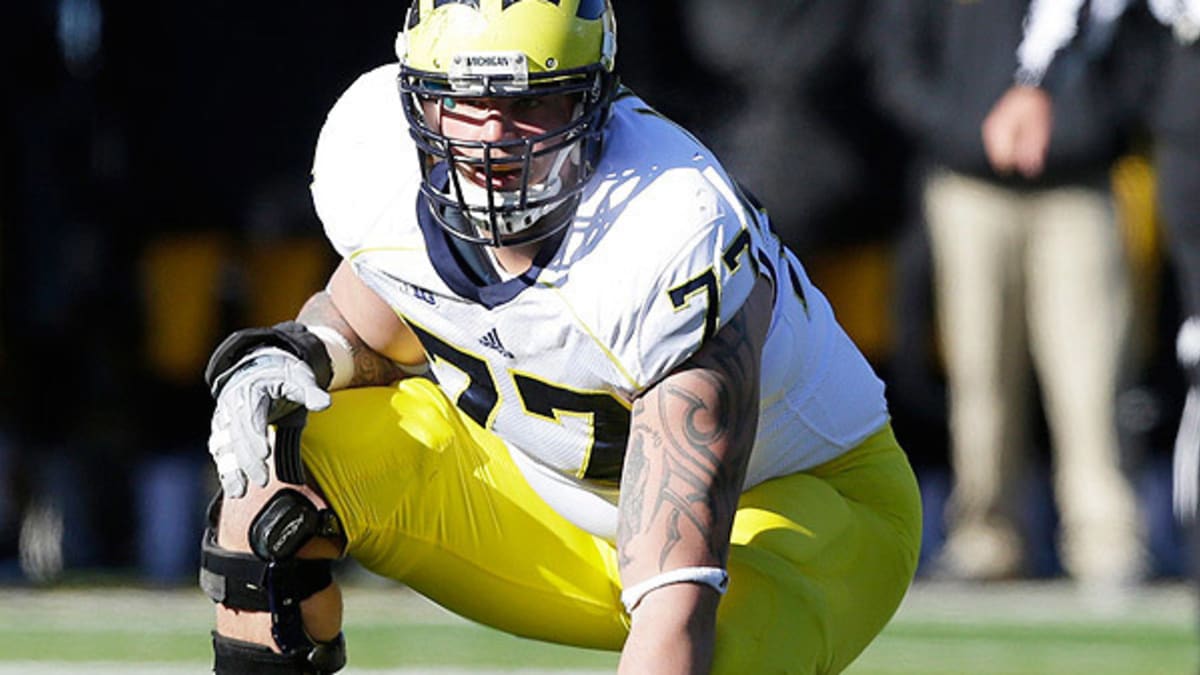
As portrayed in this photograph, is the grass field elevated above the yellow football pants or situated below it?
below

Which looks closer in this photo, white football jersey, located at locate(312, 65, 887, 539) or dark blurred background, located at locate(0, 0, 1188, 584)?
white football jersey, located at locate(312, 65, 887, 539)

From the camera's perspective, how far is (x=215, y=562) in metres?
3.30

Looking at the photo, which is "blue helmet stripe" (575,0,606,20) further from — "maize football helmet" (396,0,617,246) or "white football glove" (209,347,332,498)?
"white football glove" (209,347,332,498)

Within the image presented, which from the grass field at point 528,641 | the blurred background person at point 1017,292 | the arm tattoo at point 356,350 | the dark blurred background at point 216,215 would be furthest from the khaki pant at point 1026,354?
the arm tattoo at point 356,350

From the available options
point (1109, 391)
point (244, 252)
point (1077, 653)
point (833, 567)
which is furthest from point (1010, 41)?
point (833, 567)

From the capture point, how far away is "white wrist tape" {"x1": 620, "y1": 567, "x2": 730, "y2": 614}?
296 centimetres

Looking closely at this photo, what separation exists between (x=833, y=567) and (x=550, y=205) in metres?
0.64

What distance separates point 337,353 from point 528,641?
201cm

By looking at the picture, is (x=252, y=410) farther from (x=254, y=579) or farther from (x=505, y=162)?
(x=505, y=162)

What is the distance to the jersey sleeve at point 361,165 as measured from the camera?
10.9 ft

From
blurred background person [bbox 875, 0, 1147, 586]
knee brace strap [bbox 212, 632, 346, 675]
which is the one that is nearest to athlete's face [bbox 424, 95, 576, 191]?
knee brace strap [bbox 212, 632, 346, 675]

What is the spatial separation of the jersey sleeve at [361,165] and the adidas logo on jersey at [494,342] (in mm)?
220

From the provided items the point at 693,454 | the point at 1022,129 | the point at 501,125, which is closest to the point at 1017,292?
the point at 1022,129

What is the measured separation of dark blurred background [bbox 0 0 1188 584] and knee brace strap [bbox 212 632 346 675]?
367 centimetres
